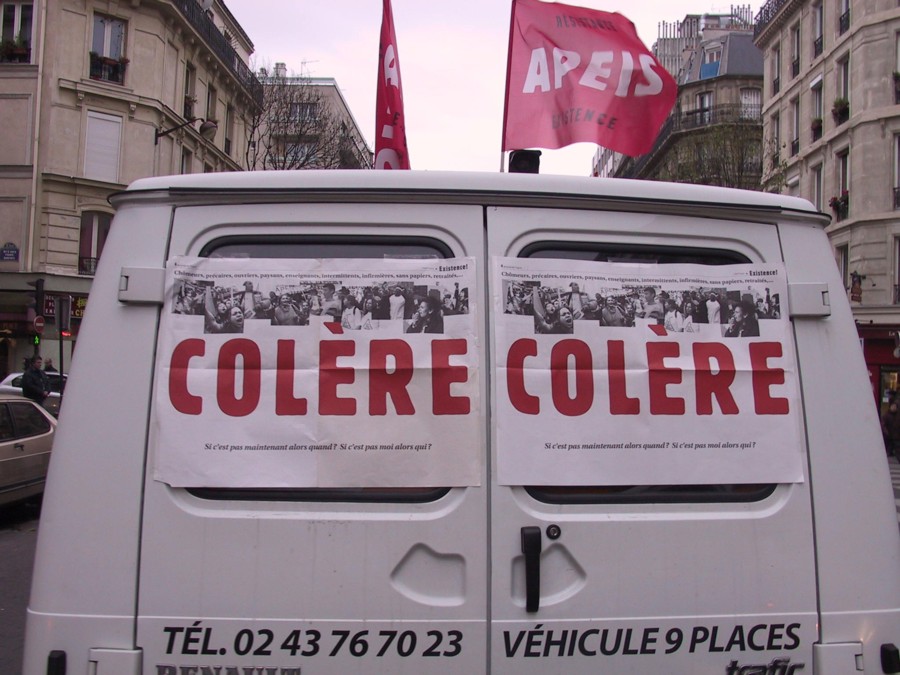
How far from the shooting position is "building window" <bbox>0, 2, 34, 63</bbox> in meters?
26.7

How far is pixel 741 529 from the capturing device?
1999mm

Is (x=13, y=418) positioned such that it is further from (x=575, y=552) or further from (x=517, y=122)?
(x=575, y=552)

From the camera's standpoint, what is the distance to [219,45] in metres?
33.4

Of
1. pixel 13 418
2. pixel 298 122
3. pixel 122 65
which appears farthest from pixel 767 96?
pixel 13 418

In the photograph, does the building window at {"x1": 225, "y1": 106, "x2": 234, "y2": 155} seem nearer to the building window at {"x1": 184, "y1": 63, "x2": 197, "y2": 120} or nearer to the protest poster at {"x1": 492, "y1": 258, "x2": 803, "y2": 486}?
the building window at {"x1": 184, "y1": 63, "x2": 197, "y2": 120}

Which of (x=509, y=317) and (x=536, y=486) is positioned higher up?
(x=509, y=317)

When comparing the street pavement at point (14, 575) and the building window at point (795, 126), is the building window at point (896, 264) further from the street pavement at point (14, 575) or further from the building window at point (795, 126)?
the street pavement at point (14, 575)

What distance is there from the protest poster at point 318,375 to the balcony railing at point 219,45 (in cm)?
3152

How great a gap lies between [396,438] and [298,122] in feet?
102

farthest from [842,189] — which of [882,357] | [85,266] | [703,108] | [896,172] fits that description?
[85,266]

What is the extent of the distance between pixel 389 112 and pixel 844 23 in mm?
31732

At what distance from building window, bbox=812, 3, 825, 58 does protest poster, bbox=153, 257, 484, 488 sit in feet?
115

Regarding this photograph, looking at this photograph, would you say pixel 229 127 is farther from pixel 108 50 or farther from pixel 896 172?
pixel 896 172

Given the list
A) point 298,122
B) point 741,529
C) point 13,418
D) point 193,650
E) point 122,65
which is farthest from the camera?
point 298,122
